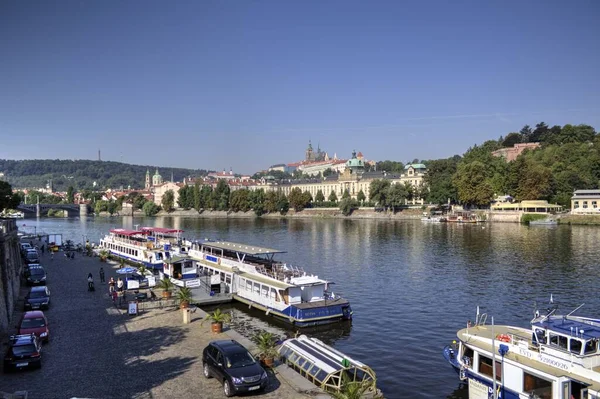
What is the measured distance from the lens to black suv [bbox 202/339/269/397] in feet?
61.2

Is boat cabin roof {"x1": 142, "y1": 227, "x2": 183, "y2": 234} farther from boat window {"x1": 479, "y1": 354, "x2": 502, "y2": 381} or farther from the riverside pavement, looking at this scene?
boat window {"x1": 479, "y1": 354, "x2": 502, "y2": 381}

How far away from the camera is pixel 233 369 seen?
19203mm

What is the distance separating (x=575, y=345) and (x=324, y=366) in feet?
32.6

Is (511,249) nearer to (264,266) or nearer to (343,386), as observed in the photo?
(264,266)

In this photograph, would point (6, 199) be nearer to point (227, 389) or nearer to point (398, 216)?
point (227, 389)

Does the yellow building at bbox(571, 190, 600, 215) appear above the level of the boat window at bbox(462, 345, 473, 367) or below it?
above

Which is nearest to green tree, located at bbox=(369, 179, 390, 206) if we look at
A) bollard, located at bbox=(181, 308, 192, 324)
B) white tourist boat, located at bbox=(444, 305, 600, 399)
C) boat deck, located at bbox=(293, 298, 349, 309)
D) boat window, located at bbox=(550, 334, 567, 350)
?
boat deck, located at bbox=(293, 298, 349, 309)

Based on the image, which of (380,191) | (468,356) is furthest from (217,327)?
(380,191)

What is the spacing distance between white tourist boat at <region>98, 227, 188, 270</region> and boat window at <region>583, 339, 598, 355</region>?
40.6 meters

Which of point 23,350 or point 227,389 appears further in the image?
point 23,350

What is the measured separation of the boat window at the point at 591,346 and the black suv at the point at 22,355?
2293cm

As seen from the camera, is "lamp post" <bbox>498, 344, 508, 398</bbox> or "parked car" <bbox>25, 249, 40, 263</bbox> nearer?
"lamp post" <bbox>498, 344, 508, 398</bbox>

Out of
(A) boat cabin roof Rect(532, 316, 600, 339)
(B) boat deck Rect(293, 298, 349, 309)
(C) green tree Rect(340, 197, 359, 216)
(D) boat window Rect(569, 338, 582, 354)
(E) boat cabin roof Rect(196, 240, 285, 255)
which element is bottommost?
(B) boat deck Rect(293, 298, 349, 309)

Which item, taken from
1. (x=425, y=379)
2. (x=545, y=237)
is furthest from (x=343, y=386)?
(x=545, y=237)
